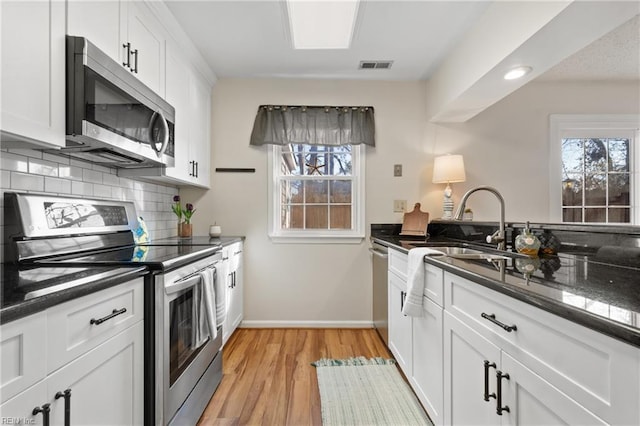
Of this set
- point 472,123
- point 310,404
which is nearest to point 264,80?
point 472,123

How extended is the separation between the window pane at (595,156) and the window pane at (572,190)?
15cm

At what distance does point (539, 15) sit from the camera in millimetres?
1553

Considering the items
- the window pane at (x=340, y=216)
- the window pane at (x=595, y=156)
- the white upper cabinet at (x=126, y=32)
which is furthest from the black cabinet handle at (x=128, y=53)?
the window pane at (x=595, y=156)

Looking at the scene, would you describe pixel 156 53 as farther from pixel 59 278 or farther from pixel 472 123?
pixel 472 123

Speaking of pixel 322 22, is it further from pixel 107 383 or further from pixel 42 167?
pixel 107 383

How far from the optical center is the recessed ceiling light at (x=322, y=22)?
209cm

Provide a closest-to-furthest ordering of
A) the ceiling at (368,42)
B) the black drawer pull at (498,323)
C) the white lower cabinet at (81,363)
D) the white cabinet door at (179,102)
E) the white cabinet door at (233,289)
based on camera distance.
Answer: the white lower cabinet at (81,363) < the black drawer pull at (498,323) < the ceiling at (368,42) < the white cabinet door at (179,102) < the white cabinet door at (233,289)

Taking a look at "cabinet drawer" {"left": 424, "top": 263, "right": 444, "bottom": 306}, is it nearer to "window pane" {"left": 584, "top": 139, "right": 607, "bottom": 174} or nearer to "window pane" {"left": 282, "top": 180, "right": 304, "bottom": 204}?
"window pane" {"left": 282, "top": 180, "right": 304, "bottom": 204}

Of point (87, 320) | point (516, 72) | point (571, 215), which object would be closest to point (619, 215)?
point (571, 215)

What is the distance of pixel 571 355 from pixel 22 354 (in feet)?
4.18

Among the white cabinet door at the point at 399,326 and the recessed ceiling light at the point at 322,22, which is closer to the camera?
the white cabinet door at the point at 399,326

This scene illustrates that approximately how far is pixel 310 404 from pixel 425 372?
2.30ft

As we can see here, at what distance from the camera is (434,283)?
5.00 ft

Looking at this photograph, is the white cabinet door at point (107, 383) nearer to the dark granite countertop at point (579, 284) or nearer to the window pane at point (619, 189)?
the dark granite countertop at point (579, 284)
